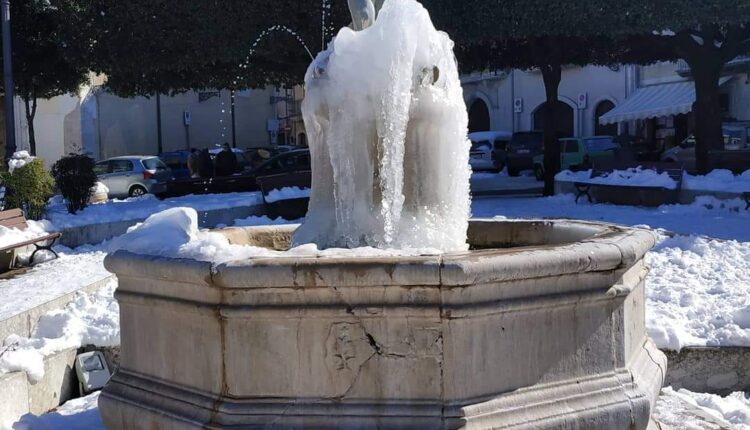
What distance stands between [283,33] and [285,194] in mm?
3541

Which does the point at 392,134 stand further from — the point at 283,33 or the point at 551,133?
the point at 551,133

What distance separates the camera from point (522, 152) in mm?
29297

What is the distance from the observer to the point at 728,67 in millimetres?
31250

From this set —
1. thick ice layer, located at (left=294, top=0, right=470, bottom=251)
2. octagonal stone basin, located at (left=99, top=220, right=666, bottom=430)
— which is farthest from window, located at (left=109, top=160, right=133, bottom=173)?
octagonal stone basin, located at (left=99, top=220, right=666, bottom=430)

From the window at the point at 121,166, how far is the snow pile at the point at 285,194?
10.6 meters

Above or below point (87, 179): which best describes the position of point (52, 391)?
below

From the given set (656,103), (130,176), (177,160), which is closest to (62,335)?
(130,176)

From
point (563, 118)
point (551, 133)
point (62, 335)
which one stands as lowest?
point (62, 335)

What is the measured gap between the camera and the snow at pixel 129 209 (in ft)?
40.4

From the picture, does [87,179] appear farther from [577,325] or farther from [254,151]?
[254,151]

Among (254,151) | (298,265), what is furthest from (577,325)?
(254,151)

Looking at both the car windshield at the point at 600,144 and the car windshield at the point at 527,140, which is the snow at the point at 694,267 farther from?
the car windshield at the point at 527,140

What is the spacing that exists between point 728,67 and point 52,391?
29.6 meters

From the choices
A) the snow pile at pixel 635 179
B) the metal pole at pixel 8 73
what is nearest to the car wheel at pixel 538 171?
the snow pile at pixel 635 179
